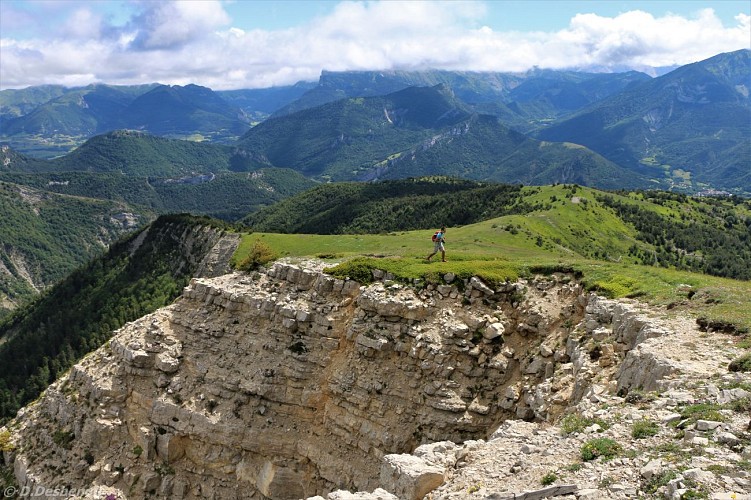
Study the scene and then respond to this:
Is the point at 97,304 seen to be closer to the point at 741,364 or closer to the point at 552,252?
the point at 552,252

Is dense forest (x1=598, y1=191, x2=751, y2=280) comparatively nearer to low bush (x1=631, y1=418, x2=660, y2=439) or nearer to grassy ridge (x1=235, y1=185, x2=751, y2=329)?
grassy ridge (x1=235, y1=185, x2=751, y2=329)

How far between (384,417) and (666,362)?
1546 cm

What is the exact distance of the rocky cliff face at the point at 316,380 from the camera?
2519cm

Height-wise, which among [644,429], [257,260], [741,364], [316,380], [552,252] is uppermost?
[741,364]

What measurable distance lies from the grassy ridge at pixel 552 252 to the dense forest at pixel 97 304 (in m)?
25.5

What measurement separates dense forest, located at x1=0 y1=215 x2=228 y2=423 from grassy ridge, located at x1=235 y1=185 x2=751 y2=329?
25497 mm

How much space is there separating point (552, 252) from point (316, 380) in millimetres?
73309

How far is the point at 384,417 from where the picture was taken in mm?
29016

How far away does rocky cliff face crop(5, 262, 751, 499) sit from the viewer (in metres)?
25.2

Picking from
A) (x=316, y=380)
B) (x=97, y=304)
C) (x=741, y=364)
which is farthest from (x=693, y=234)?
(x=97, y=304)

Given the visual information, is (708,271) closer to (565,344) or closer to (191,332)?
(565,344)

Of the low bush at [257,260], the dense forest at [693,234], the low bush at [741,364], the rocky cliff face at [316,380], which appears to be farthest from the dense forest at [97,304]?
the dense forest at [693,234]

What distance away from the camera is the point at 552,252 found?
9519cm

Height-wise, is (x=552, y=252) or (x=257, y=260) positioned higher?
(x=257, y=260)
